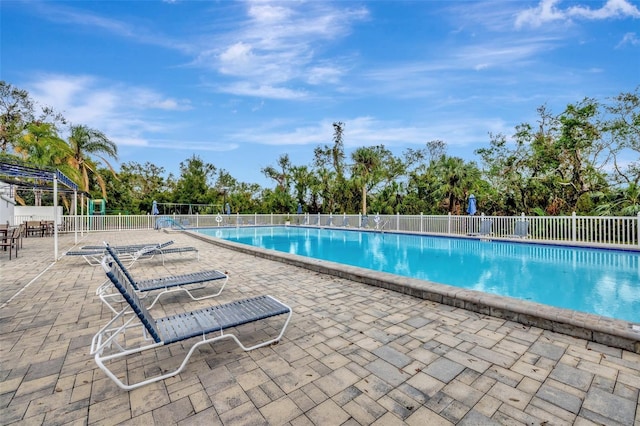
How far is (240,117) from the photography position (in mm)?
25938

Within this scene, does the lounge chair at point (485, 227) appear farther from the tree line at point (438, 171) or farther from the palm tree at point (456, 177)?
the palm tree at point (456, 177)

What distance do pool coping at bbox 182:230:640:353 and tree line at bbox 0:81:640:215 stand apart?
9.52 metres

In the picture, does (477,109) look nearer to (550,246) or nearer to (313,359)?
(550,246)

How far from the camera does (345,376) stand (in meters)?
2.24

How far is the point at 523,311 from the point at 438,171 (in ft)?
51.5

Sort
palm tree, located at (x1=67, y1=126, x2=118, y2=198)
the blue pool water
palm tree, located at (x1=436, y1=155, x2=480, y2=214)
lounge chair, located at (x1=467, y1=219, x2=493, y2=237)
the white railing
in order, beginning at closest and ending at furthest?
the blue pool water → the white railing → lounge chair, located at (x1=467, y1=219, x2=493, y2=237) → palm tree, located at (x1=436, y1=155, x2=480, y2=214) → palm tree, located at (x1=67, y1=126, x2=118, y2=198)

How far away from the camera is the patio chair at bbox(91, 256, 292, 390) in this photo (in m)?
2.11

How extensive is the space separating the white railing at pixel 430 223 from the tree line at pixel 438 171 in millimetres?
1100

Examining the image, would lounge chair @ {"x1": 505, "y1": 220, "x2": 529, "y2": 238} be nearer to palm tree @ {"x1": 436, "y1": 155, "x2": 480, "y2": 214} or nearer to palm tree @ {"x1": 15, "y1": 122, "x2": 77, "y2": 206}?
palm tree @ {"x1": 436, "y1": 155, "x2": 480, "y2": 214}

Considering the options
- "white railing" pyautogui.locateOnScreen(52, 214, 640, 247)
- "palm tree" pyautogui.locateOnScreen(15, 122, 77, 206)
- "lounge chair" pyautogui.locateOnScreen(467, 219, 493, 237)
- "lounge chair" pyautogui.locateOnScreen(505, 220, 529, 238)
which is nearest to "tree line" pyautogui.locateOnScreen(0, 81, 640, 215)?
"palm tree" pyautogui.locateOnScreen(15, 122, 77, 206)

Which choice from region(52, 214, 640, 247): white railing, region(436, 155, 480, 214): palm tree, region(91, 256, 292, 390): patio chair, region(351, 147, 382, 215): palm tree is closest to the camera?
region(91, 256, 292, 390): patio chair

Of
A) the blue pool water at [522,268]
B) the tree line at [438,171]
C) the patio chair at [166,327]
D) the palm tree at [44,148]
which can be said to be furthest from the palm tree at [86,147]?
the patio chair at [166,327]

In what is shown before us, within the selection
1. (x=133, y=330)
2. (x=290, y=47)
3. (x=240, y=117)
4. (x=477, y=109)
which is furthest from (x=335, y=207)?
(x=133, y=330)

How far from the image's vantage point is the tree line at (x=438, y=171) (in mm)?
14492
